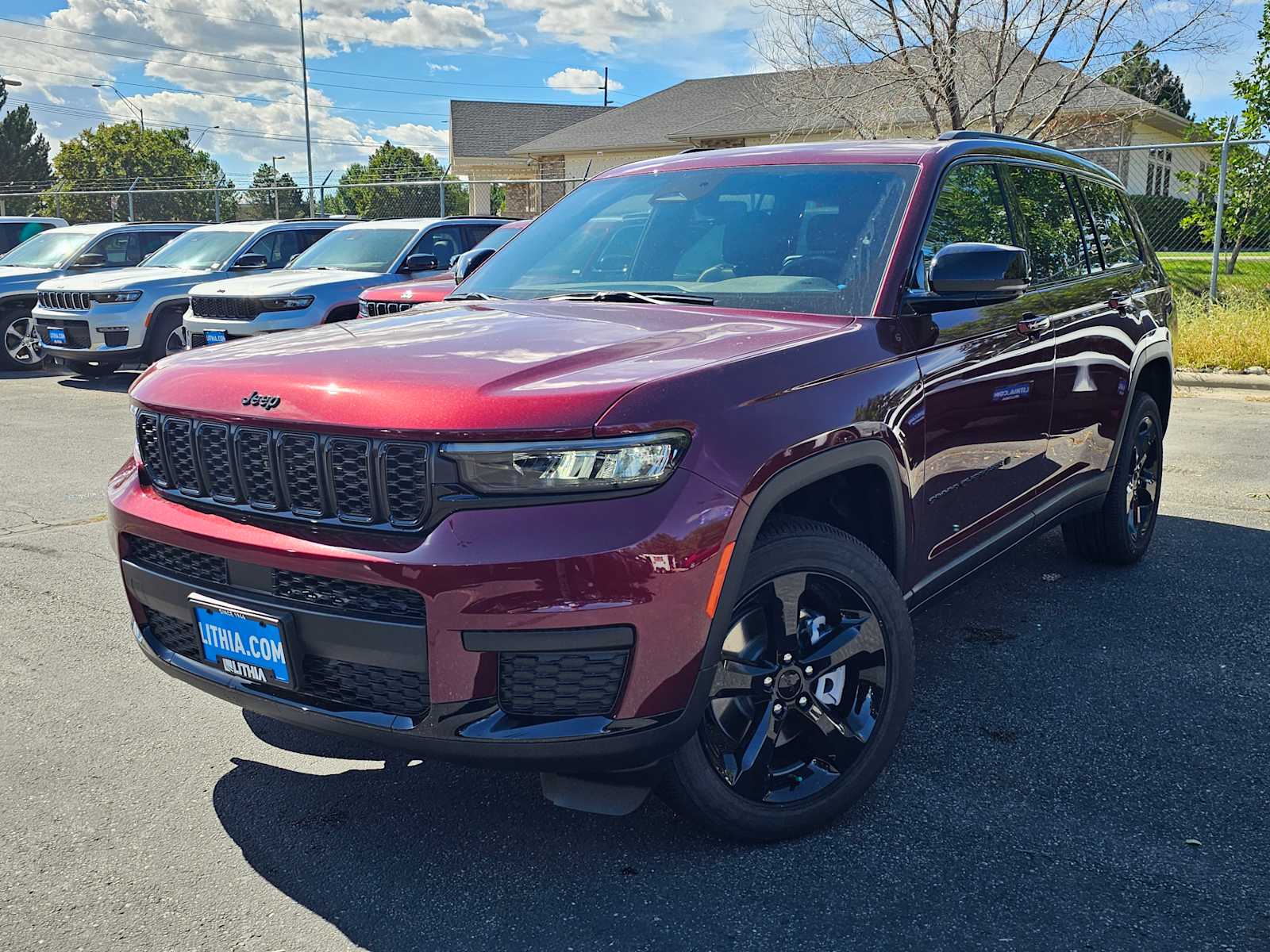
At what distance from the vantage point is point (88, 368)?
1321cm

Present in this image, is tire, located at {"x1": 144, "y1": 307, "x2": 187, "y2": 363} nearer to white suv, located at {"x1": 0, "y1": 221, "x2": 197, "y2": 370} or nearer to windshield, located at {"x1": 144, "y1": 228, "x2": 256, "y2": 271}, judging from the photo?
white suv, located at {"x1": 0, "y1": 221, "x2": 197, "y2": 370}

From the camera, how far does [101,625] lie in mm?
4715

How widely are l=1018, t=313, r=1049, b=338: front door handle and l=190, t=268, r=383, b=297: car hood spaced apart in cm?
767

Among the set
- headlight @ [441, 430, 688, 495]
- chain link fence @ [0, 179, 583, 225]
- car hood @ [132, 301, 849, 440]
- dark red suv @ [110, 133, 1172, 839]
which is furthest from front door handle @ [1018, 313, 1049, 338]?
chain link fence @ [0, 179, 583, 225]

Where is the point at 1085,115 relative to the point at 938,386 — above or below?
above

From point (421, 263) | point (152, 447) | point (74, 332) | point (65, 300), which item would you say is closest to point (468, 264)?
point (152, 447)

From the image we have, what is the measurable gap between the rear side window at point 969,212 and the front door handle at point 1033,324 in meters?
0.29

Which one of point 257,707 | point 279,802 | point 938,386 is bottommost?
point 279,802

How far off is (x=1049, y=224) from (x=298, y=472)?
10.6ft

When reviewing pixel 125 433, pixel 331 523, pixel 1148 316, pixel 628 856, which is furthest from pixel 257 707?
pixel 125 433

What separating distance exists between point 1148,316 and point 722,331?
310 cm

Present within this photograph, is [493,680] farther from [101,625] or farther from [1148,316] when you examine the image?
[1148,316]

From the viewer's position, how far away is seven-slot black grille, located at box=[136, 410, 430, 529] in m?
2.53

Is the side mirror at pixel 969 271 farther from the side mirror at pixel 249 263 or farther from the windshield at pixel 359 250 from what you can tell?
the side mirror at pixel 249 263
